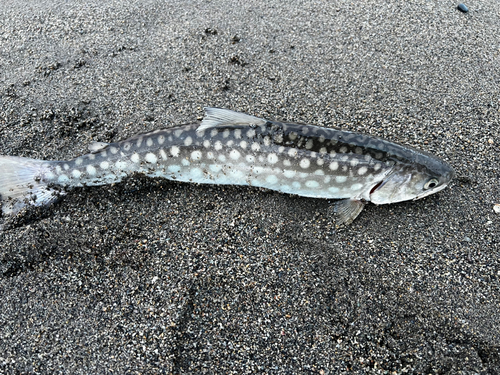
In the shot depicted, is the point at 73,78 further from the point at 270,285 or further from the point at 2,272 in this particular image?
the point at 270,285

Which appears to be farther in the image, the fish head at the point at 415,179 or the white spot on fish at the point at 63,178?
the white spot on fish at the point at 63,178

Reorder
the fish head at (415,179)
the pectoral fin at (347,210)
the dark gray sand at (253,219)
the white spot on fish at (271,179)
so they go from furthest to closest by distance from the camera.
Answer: the white spot on fish at (271,179) < the pectoral fin at (347,210) < the fish head at (415,179) < the dark gray sand at (253,219)

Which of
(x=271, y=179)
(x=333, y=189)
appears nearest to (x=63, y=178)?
(x=271, y=179)

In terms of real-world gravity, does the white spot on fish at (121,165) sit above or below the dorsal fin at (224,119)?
below

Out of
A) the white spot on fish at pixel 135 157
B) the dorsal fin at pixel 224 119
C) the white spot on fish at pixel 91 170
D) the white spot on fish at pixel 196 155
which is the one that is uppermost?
the dorsal fin at pixel 224 119

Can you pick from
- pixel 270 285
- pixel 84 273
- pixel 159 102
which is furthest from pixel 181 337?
pixel 159 102

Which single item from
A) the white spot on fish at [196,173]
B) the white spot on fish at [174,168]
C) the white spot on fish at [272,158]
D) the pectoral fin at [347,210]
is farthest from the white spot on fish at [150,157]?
the pectoral fin at [347,210]

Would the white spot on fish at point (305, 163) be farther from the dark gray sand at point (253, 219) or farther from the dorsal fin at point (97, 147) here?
the dorsal fin at point (97, 147)

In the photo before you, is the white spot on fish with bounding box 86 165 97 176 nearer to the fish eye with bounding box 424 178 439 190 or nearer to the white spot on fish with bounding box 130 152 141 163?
the white spot on fish with bounding box 130 152 141 163
